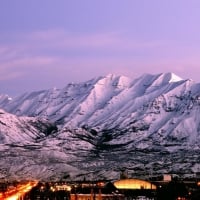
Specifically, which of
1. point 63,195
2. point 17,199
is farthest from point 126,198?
point 17,199

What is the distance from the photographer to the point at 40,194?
581ft

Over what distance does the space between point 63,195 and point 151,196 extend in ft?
72.4

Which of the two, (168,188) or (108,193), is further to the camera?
(108,193)

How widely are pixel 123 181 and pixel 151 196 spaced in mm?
39310

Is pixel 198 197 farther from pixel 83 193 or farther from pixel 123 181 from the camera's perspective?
pixel 123 181

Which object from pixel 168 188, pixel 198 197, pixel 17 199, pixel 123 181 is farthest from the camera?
pixel 123 181

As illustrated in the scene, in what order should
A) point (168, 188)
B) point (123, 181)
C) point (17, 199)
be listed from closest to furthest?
point (17, 199) < point (168, 188) < point (123, 181)

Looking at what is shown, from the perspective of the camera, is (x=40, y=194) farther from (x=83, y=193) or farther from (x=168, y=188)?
(x=168, y=188)

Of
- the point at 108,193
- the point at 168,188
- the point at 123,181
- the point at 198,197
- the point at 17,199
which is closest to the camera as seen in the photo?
the point at 17,199

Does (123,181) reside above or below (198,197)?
above

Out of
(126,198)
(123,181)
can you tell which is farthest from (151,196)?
(123,181)

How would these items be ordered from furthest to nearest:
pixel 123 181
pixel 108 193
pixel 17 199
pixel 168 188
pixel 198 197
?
1. pixel 123 181
2. pixel 108 193
3. pixel 168 188
4. pixel 198 197
5. pixel 17 199

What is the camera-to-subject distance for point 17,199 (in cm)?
12744

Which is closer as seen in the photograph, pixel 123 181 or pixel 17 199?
pixel 17 199
